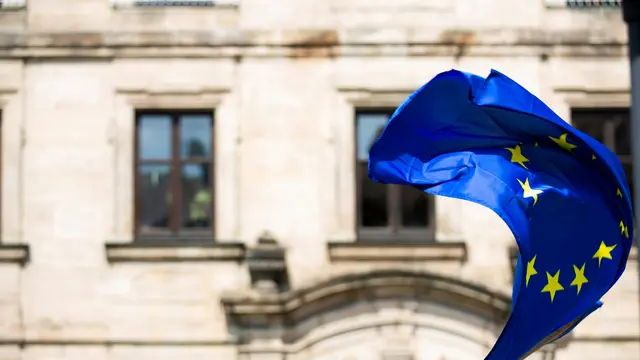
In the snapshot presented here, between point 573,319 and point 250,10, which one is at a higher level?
point 250,10

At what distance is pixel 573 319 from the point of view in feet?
29.9

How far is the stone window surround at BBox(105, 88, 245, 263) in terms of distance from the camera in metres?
14.6

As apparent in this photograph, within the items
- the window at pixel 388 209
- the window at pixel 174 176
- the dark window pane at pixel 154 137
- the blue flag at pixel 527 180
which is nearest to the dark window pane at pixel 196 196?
the window at pixel 174 176

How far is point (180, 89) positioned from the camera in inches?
588

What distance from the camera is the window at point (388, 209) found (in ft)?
48.6

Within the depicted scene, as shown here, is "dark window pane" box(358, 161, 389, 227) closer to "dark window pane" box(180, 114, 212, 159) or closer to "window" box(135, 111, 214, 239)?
"window" box(135, 111, 214, 239)

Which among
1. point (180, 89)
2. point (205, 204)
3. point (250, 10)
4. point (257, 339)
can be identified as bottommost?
point (257, 339)

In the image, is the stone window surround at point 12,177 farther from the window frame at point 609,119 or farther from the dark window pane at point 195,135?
the window frame at point 609,119

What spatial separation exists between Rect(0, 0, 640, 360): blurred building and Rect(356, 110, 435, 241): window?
0.02m

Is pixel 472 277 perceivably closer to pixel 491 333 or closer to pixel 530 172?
pixel 491 333

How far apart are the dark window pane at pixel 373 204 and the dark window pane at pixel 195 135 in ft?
6.06

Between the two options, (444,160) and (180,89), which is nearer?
(444,160)

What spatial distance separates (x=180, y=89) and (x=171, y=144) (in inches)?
25.6

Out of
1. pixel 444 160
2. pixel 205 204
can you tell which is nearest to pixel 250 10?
pixel 205 204
